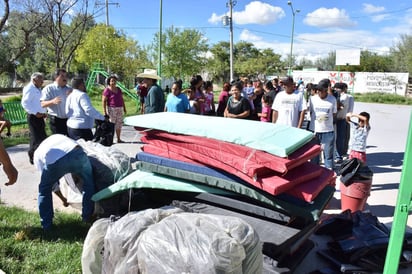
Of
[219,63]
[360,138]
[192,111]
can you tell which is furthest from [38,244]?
[219,63]

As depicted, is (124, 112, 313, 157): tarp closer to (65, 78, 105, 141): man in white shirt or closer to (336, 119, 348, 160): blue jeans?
(65, 78, 105, 141): man in white shirt

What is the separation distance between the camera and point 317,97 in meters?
5.94

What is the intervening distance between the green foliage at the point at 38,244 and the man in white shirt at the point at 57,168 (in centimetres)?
18

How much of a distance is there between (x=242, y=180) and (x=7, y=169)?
7.62 feet

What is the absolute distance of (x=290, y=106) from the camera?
5906 millimetres

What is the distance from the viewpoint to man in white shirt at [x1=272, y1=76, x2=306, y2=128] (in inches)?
232

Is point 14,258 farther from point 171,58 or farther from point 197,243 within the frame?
point 171,58

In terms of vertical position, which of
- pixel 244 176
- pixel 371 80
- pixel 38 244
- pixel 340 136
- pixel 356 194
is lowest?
pixel 38 244

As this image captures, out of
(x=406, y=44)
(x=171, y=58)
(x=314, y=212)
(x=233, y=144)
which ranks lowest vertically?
(x=314, y=212)

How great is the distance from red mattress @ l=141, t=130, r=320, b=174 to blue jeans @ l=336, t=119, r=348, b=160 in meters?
4.48

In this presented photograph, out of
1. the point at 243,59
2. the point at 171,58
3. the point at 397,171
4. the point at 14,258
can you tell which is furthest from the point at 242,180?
the point at 243,59

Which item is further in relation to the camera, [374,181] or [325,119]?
[374,181]

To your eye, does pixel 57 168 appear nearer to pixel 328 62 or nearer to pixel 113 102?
pixel 113 102

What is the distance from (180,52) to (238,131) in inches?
1112
